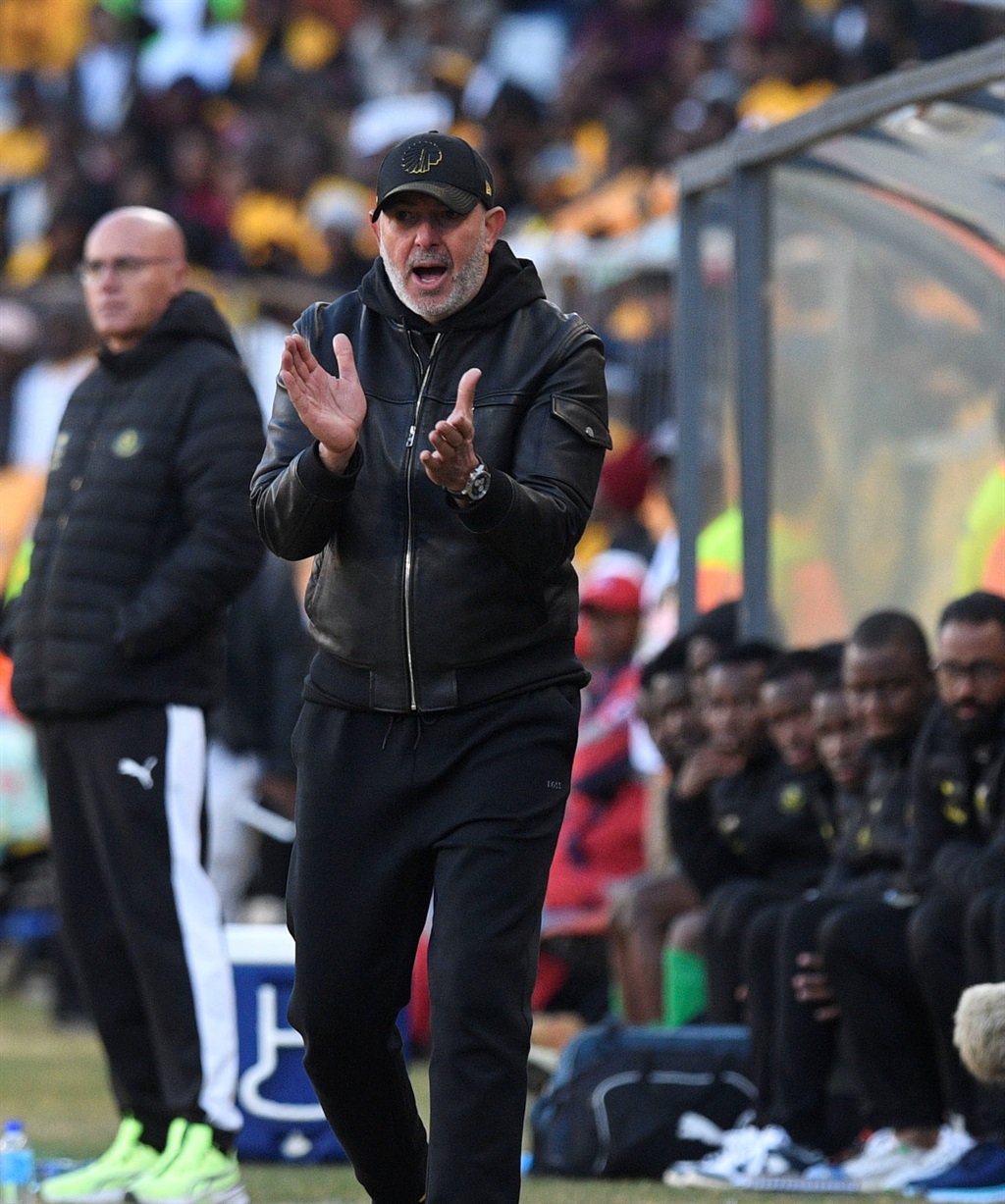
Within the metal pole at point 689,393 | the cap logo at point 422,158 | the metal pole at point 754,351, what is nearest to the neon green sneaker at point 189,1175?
the cap logo at point 422,158

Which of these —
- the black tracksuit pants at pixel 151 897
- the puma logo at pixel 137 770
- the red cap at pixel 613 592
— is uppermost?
the red cap at pixel 613 592

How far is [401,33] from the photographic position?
19859mm

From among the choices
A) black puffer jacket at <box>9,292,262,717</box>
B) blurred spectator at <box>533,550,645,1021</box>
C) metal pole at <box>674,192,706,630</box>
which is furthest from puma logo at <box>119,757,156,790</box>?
metal pole at <box>674,192,706,630</box>

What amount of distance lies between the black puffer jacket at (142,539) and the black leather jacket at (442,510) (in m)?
1.81

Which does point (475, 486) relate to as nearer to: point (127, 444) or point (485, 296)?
point (485, 296)

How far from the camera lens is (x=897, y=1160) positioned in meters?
6.84

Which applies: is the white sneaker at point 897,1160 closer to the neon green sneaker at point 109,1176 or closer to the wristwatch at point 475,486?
the neon green sneaker at point 109,1176

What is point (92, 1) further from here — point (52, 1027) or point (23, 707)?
point (23, 707)

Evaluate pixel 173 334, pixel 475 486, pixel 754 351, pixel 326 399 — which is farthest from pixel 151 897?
pixel 754 351

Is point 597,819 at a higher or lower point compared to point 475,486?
lower

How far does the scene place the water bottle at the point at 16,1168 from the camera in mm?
5594

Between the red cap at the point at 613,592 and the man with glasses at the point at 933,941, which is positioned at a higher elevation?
the red cap at the point at 613,592

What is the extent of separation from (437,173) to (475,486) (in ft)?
2.12

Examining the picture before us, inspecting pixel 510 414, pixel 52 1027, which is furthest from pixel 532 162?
pixel 510 414
